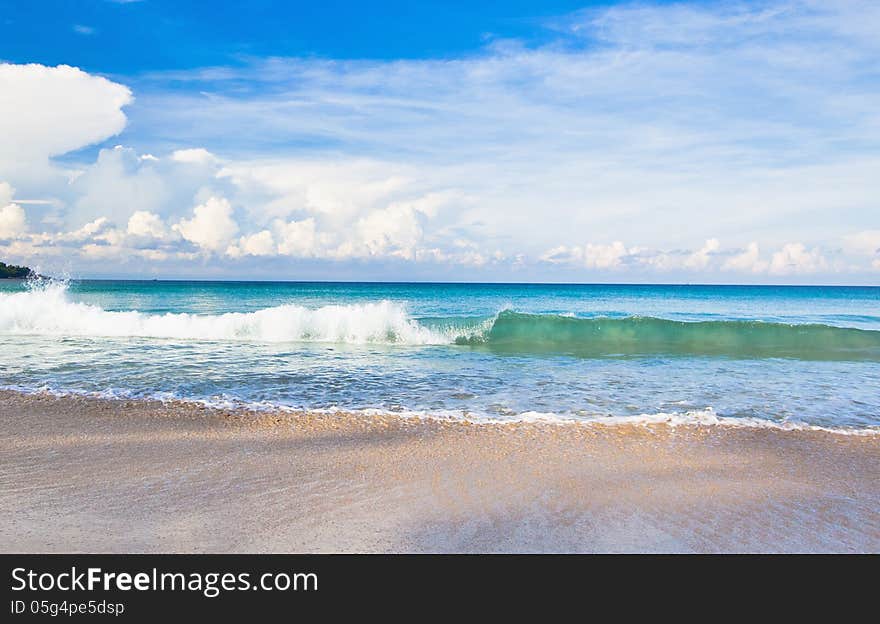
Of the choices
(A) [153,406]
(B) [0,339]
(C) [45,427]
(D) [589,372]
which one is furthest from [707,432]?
(B) [0,339]

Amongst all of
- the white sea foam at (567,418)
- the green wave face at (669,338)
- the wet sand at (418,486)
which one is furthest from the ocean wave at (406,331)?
the wet sand at (418,486)

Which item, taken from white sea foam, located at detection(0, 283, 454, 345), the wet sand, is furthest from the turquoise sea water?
the wet sand

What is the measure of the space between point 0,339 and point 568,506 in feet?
61.7

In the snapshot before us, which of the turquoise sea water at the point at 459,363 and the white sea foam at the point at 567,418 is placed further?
the turquoise sea water at the point at 459,363

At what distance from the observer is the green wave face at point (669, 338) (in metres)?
16.9

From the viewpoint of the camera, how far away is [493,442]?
6812 millimetres

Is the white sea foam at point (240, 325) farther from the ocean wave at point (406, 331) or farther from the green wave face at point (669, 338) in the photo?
the green wave face at point (669, 338)

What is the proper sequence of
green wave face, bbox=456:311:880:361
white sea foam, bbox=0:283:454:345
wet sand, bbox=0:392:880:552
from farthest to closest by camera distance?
white sea foam, bbox=0:283:454:345 → green wave face, bbox=456:311:880:361 → wet sand, bbox=0:392:880:552

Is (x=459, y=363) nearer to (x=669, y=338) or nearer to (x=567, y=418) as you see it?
(x=567, y=418)

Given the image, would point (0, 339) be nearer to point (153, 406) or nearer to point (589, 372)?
point (153, 406)

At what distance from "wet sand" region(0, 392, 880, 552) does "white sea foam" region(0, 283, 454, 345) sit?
37.6ft

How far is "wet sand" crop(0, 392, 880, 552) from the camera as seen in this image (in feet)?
13.6

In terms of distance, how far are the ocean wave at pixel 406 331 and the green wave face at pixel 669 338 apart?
33 mm

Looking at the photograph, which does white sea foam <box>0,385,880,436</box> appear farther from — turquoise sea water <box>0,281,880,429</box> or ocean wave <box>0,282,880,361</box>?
ocean wave <box>0,282,880,361</box>
